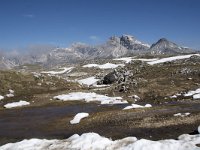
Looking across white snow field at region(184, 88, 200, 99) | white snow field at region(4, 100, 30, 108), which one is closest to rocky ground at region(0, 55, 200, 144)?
white snow field at region(184, 88, 200, 99)

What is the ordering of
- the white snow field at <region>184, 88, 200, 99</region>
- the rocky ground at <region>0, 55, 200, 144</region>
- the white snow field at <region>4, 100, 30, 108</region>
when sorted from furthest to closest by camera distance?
the white snow field at <region>4, 100, 30, 108</region>, the white snow field at <region>184, 88, 200, 99</region>, the rocky ground at <region>0, 55, 200, 144</region>

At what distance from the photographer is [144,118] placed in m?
56.4

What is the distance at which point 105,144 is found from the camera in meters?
39.6

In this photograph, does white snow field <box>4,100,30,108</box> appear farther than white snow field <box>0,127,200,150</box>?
Yes

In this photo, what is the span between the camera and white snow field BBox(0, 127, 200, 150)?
36.3 m

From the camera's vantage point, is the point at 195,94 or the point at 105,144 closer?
the point at 105,144

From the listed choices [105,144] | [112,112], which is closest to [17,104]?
[112,112]

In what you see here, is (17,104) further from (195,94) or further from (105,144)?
(105,144)

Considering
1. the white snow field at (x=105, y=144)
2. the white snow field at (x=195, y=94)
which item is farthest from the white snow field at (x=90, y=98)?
the white snow field at (x=105, y=144)

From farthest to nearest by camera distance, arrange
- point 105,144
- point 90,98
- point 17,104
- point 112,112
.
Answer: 1. point 90,98
2. point 17,104
3. point 112,112
4. point 105,144

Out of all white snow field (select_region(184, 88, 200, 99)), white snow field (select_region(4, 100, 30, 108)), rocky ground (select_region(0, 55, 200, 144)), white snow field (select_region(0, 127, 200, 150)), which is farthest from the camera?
white snow field (select_region(4, 100, 30, 108))

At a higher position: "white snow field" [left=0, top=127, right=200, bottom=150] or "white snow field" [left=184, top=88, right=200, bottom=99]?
"white snow field" [left=0, top=127, right=200, bottom=150]

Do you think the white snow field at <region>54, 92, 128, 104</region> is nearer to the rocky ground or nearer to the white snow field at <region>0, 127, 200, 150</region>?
the rocky ground

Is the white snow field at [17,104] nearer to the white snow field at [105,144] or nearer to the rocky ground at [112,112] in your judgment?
the rocky ground at [112,112]
